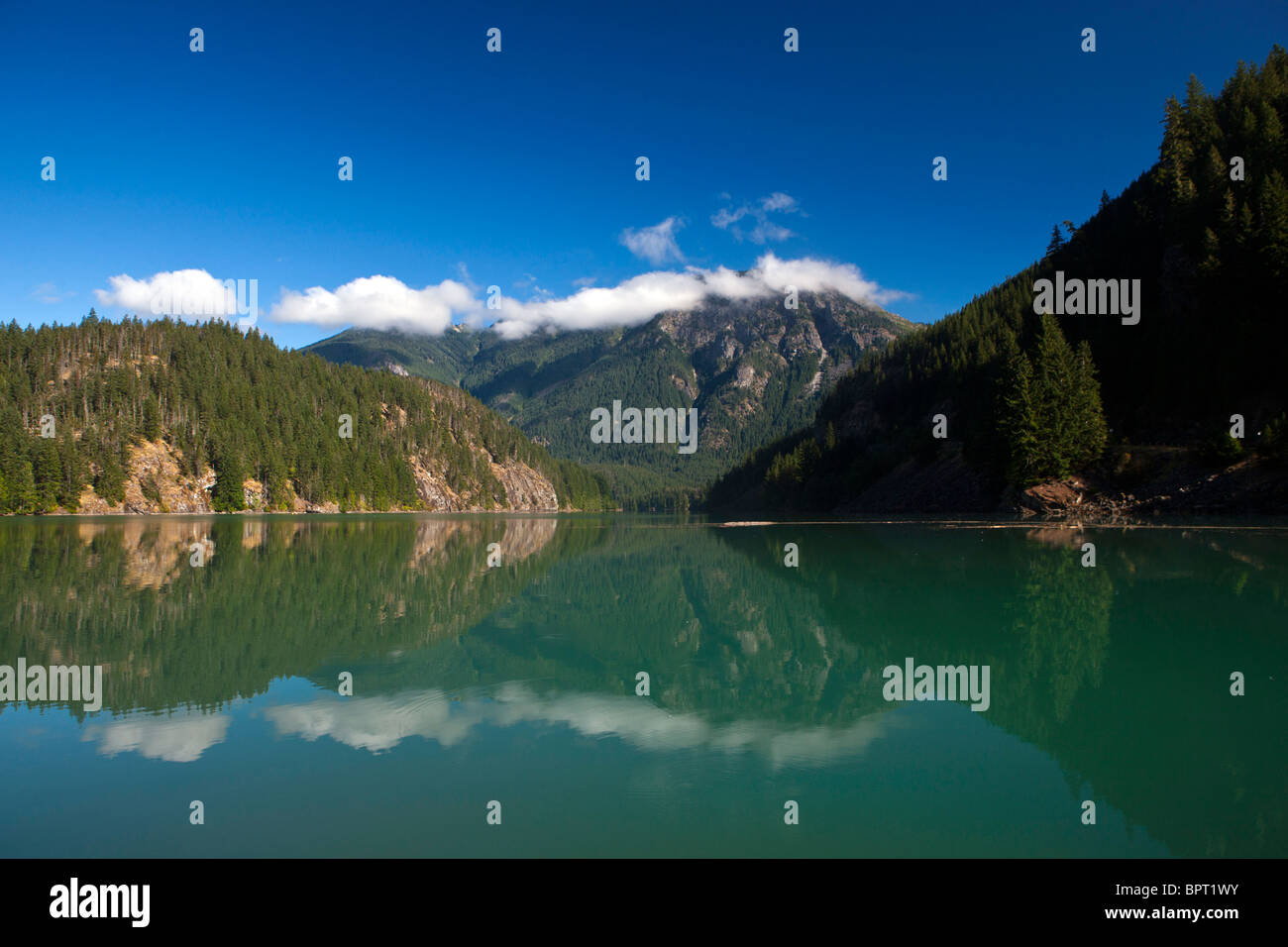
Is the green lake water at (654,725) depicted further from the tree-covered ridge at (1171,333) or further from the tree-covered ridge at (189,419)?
the tree-covered ridge at (189,419)

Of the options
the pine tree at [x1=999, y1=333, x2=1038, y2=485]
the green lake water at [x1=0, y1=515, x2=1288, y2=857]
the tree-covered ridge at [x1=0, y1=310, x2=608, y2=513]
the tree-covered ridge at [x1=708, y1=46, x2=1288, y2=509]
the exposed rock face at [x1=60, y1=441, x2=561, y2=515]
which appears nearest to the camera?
the green lake water at [x1=0, y1=515, x2=1288, y2=857]

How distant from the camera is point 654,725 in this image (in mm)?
10203

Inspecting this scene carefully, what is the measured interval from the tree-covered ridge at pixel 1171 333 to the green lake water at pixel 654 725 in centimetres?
4752

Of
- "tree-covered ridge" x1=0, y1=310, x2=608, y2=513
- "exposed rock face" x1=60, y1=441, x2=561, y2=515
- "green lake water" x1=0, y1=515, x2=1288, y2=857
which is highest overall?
"tree-covered ridge" x1=0, y1=310, x2=608, y2=513

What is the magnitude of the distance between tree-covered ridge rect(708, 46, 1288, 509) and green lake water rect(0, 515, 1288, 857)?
1871 inches

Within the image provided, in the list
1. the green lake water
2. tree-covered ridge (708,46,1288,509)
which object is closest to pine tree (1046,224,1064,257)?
tree-covered ridge (708,46,1288,509)

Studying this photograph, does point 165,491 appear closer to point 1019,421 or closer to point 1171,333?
point 1019,421

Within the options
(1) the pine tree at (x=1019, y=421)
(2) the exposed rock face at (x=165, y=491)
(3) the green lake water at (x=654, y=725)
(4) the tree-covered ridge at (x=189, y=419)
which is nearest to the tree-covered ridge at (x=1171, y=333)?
(1) the pine tree at (x=1019, y=421)

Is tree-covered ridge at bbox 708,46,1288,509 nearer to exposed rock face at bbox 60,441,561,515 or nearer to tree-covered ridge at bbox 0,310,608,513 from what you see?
tree-covered ridge at bbox 0,310,608,513

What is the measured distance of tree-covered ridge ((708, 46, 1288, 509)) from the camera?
58.8 meters

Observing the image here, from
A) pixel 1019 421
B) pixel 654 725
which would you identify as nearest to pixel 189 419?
pixel 1019 421

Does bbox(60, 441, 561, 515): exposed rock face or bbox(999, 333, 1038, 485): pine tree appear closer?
bbox(999, 333, 1038, 485): pine tree

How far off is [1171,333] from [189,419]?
15245 centimetres
